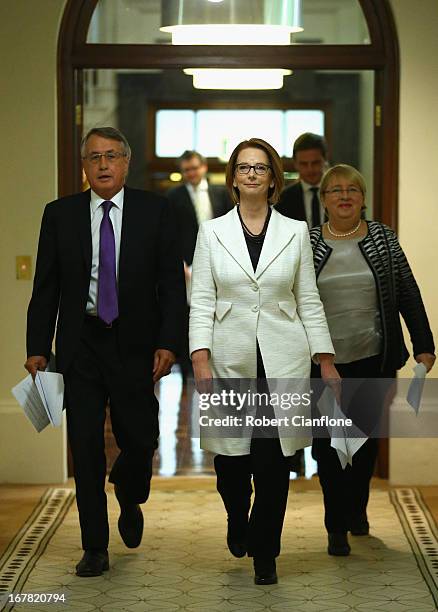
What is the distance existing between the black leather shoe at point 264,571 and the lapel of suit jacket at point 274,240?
1071 millimetres

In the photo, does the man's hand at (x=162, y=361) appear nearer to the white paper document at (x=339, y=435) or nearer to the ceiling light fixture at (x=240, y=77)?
the white paper document at (x=339, y=435)

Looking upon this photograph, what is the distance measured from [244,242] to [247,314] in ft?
0.91

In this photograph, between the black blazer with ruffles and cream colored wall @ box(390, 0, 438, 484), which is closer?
the black blazer with ruffles

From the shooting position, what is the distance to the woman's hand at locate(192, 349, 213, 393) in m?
4.46

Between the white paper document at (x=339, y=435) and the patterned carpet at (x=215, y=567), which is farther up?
the white paper document at (x=339, y=435)

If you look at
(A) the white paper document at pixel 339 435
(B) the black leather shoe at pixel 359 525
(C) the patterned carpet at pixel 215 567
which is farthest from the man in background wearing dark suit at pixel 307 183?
(A) the white paper document at pixel 339 435

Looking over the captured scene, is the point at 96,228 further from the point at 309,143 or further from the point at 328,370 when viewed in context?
the point at 309,143

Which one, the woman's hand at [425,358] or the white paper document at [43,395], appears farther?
the woman's hand at [425,358]

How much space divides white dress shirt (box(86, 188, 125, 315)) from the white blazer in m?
0.36

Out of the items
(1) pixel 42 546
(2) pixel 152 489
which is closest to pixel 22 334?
(2) pixel 152 489

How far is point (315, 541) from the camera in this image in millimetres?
5320

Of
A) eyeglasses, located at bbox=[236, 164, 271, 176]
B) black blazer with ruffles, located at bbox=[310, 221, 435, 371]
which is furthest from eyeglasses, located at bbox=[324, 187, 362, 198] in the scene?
eyeglasses, located at bbox=[236, 164, 271, 176]

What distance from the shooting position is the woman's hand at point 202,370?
4.46 m

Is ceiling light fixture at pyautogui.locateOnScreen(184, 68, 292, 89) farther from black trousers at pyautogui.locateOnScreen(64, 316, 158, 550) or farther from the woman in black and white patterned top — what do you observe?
black trousers at pyautogui.locateOnScreen(64, 316, 158, 550)
